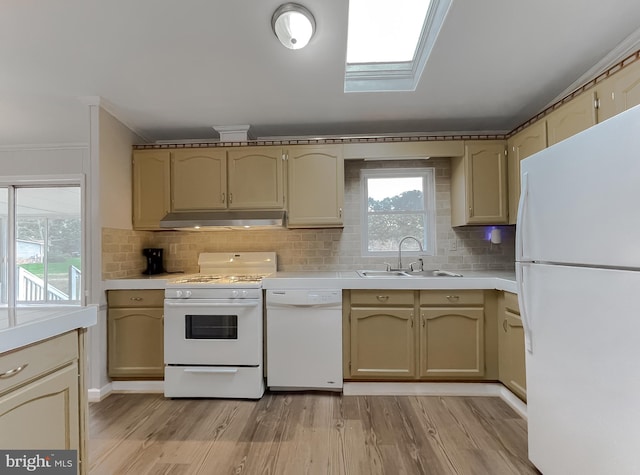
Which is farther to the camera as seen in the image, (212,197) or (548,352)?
(212,197)

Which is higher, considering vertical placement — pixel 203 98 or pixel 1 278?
pixel 203 98

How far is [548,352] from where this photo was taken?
140 centimetres

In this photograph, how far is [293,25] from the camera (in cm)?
158

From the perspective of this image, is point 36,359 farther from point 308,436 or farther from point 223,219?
point 223,219

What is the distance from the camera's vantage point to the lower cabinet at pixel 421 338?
7.77 feet

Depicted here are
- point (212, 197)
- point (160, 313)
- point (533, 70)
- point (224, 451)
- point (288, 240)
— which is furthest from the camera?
point (288, 240)

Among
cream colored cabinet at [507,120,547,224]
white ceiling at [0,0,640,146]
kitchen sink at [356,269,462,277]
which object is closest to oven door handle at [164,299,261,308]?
kitchen sink at [356,269,462,277]

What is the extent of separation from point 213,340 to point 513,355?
217cm

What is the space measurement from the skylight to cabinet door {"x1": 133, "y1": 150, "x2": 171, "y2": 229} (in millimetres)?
1800

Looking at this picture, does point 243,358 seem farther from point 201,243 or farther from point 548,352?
point 548,352

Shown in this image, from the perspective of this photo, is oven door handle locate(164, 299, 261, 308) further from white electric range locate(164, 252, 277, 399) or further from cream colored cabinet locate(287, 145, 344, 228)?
cream colored cabinet locate(287, 145, 344, 228)

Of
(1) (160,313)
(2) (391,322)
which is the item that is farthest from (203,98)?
(2) (391,322)

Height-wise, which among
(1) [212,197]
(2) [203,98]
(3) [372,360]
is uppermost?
(2) [203,98]

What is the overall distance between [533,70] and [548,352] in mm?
1763
